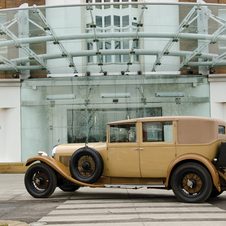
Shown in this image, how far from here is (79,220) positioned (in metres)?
5.22

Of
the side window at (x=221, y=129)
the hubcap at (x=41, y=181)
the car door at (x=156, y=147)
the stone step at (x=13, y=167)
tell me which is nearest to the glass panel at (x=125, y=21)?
the stone step at (x=13, y=167)

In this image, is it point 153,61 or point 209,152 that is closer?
point 209,152

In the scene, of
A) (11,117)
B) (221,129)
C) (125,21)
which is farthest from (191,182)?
(11,117)

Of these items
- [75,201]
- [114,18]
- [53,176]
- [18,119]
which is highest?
[114,18]

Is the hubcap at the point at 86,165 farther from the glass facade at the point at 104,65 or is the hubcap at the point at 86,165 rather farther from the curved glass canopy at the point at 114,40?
the curved glass canopy at the point at 114,40

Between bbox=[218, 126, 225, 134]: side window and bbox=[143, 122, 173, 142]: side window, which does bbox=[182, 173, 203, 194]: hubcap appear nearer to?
bbox=[143, 122, 173, 142]: side window

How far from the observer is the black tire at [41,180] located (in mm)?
7445

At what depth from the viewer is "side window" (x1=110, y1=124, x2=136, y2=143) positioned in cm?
720

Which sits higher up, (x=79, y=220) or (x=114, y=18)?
(x=114, y=18)

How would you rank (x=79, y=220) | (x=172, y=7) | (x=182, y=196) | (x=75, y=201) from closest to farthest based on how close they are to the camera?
(x=79, y=220) → (x=182, y=196) → (x=75, y=201) → (x=172, y=7)

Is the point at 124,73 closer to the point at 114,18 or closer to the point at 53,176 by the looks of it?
the point at 114,18

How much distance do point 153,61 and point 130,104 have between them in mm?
2557

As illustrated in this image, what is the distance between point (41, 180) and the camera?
754cm

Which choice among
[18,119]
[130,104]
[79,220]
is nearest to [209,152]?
[79,220]
